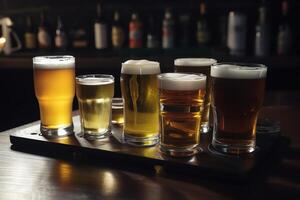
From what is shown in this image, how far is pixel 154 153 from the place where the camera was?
2.61 feet

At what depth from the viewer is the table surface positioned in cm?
62

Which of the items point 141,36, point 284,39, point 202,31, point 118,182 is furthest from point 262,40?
point 118,182

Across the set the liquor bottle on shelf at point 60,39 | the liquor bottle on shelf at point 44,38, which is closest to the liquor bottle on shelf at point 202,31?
the liquor bottle on shelf at point 60,39

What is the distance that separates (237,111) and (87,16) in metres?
2.63

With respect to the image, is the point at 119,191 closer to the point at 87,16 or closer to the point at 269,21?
the point at 269,21

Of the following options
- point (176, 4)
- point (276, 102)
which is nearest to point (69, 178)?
point (276, 102)

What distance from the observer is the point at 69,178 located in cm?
70

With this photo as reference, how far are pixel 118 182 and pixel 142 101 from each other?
10.4 inches

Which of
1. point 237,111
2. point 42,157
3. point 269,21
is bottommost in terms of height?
point 42,157

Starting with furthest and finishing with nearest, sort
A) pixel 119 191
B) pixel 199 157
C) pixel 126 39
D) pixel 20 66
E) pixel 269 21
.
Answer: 1. pixel 126 39
2. pixel 20 66
3. pixel 269 21
4. pixel 199 157
5. pixel 119 191

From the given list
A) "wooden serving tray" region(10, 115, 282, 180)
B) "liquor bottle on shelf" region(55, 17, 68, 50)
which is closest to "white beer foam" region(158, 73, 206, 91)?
"wooden serving tray" region(10, 115, 282, 180)

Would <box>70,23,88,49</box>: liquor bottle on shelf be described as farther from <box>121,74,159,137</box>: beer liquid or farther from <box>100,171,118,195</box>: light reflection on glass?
<box>100,171,118,195</box>: light reflection on glass

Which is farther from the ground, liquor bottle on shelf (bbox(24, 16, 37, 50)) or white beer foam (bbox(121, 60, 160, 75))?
liquor bottle on shelf (bbox(24, 16, 37, 50))

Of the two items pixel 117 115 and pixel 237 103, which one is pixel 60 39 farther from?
pixel 237 103
